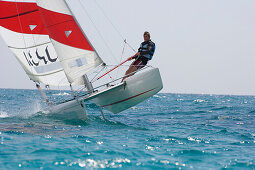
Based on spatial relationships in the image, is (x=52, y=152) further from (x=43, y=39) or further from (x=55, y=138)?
(x=43, y=39)

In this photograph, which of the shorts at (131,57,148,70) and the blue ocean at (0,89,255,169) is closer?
the blue ocean at (0,89,255,169)

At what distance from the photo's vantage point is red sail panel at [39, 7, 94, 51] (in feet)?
29.4

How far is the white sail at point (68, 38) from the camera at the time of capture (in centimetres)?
895

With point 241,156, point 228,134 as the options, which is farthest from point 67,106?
point 241,156

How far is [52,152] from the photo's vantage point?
5023mm

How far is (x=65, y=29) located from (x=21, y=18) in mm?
2485

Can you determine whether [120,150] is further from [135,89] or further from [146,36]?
[146,36]

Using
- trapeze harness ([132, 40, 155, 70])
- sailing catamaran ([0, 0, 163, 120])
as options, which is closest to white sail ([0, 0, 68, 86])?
sailing catamaran ([0, 0, 163, 120])

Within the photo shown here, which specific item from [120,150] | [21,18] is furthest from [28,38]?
[120,150]

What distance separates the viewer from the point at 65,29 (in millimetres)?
8969

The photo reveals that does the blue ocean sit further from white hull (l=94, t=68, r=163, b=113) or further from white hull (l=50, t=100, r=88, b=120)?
white hull (l=94, t=68, r=163, b=113)

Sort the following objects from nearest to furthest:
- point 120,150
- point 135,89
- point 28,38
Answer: point 120,150 → point 135,89 → point 28,38

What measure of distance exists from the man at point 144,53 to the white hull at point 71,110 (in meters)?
1.62

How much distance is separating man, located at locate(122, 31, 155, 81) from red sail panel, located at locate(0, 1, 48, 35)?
3.67 metres
